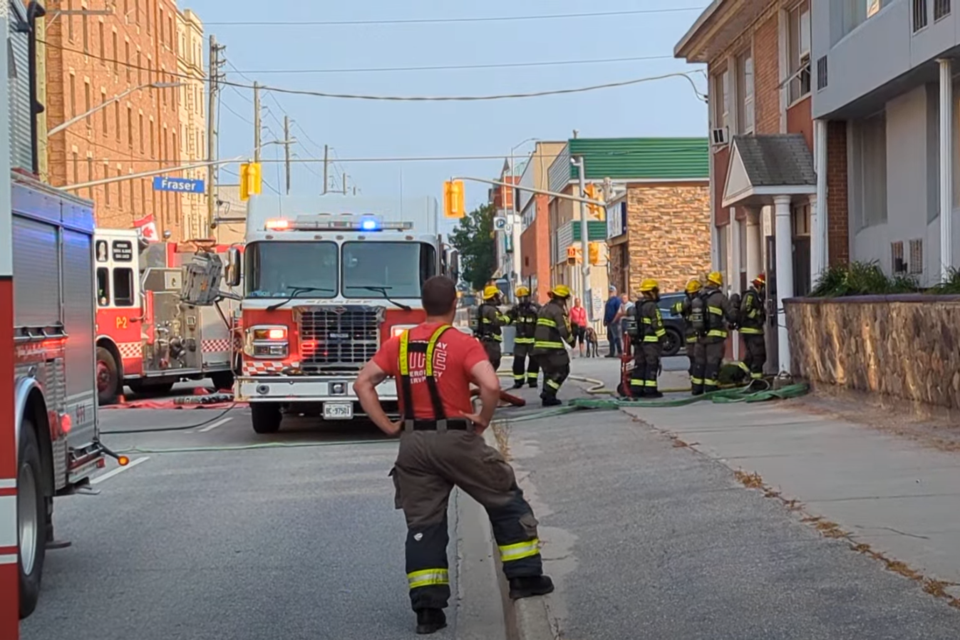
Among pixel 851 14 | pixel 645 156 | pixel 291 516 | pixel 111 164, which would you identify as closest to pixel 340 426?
pixel 291 516

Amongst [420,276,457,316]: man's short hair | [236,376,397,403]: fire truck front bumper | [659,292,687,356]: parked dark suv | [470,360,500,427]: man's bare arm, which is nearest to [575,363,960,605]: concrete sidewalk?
[470,360,500,427]: man's bare arm

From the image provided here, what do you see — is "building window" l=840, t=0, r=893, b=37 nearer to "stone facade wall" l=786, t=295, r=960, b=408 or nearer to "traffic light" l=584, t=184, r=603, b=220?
"stone facade wall" l=786, t=295, r=960, b=408

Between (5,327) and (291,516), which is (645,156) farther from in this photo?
(5,327)

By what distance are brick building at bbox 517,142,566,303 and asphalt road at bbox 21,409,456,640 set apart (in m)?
52.3

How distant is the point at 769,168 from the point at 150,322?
1122cm

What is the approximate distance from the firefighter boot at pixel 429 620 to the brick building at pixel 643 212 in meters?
34.6

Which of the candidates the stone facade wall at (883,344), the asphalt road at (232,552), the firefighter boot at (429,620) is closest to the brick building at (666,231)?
the stone facade wall at (883,344)

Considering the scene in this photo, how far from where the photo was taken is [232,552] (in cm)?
905

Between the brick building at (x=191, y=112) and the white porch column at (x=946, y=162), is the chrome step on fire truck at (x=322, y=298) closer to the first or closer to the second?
the white porch column at (x=946, y=162)

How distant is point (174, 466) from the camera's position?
1378cm

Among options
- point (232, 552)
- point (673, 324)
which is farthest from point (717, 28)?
point (232, 552)

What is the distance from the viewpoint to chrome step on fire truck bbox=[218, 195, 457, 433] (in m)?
15.4

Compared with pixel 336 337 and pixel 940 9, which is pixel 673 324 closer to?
pixel 336 337

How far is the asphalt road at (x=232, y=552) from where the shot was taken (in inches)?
279
